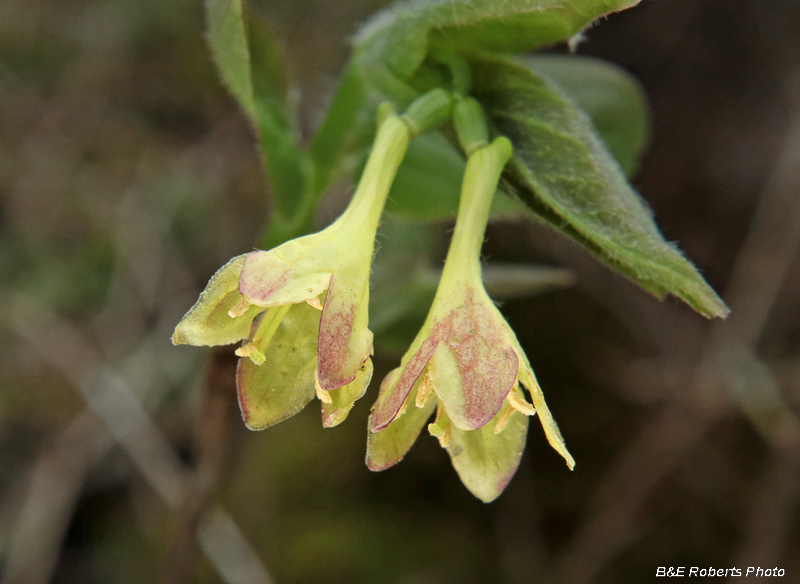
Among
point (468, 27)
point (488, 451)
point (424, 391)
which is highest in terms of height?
point (468, 27)

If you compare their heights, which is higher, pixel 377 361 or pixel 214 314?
pixel 214 314

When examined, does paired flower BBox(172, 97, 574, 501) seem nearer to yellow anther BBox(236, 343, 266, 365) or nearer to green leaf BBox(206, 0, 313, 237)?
yellow anther BBox(236, 343, 266, 365)

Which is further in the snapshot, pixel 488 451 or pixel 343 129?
pixel 343 129

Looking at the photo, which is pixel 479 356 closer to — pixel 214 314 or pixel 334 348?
pixel 334 348

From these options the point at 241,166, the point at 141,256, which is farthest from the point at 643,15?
the point at 141,256

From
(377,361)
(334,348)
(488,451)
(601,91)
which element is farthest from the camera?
(377,361)

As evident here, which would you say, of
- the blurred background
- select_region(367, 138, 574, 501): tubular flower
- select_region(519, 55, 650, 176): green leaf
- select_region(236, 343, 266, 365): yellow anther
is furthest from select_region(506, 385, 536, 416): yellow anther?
the blurred background

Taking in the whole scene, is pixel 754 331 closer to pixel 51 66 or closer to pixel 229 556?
pixel 229 556

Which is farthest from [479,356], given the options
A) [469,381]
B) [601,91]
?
[601,91]
